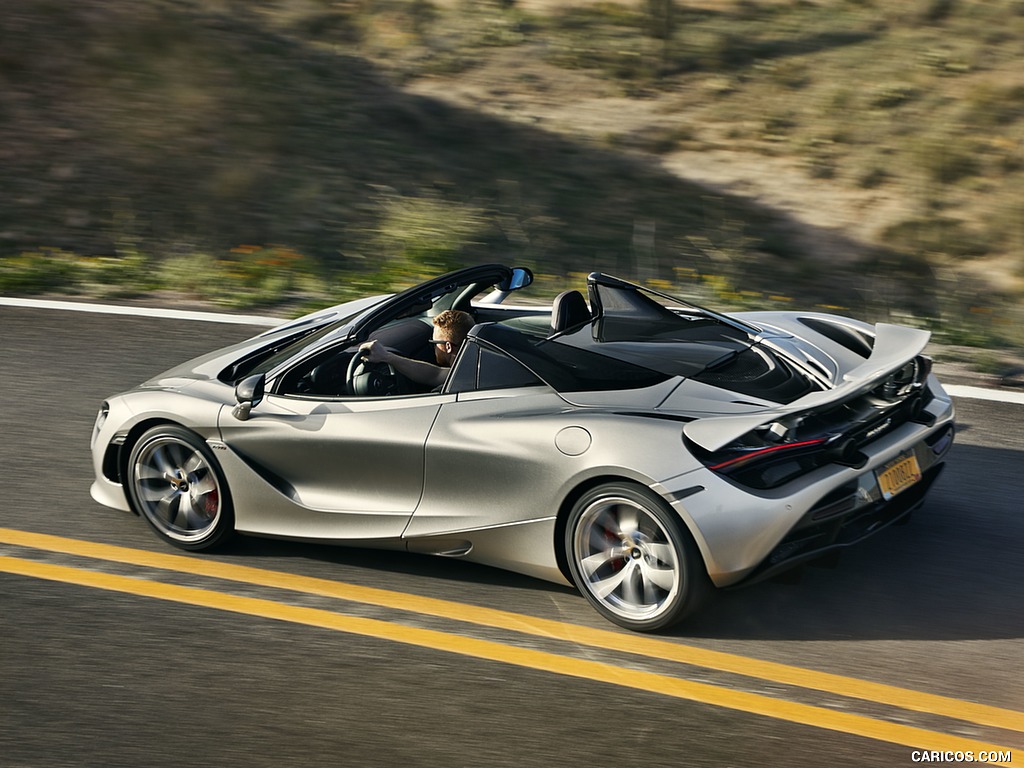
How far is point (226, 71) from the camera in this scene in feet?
63.3

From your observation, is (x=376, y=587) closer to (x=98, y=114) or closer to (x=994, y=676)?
(x=994, y=676)

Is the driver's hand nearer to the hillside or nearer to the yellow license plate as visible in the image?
the yellow license plate

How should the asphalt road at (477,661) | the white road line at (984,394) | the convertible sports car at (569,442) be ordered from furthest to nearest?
1. the white road line at (984,394)
2. the convertible sports car at (569,442)
3. the asphalt road at (477,661)

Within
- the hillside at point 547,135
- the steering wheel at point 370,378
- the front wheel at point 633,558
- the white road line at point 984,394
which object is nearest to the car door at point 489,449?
the front wheel at point 633,558

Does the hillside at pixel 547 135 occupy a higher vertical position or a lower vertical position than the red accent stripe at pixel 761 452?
higher

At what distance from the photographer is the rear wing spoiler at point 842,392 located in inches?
174

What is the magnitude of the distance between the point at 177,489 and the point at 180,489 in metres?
0.02

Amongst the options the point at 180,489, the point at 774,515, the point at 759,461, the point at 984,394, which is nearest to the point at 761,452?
the point at 759,461

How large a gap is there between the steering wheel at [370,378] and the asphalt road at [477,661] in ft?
2.62

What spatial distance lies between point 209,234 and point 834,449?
13.3 meters

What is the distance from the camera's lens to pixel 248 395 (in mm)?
5344

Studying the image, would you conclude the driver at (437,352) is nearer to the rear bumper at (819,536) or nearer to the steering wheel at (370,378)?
the steering wheel at (370,378)

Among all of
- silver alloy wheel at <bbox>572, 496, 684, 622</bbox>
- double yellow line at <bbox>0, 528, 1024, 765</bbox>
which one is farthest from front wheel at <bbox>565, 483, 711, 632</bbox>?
double yellow line at <bbox>0, 528, 1024, 765</bbox>

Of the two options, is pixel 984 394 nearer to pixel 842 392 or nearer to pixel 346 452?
pixel 842 392
